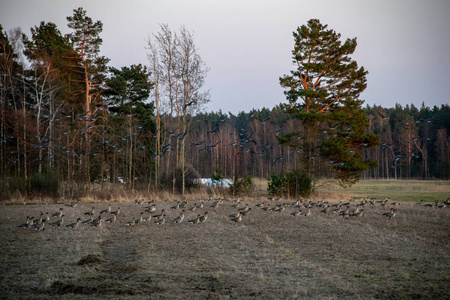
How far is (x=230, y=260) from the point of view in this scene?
9195 millimetres

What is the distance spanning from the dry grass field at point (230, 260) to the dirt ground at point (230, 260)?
0.08 ft

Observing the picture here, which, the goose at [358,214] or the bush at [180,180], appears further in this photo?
the bush at [180,180]

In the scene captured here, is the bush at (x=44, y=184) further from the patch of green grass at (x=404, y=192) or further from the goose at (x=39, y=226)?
the patch of green grass at (x=404, y=192)

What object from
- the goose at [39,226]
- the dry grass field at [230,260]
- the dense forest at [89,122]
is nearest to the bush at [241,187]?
the dense forest at [89,122]

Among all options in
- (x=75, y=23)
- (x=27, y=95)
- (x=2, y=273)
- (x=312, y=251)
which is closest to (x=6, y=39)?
(x=27, y=95)

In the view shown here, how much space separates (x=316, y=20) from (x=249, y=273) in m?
26.8

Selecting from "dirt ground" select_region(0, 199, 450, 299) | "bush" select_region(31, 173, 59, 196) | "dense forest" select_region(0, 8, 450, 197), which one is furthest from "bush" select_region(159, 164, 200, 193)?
"dirt ground" select_region(0, 199, 450, 299)

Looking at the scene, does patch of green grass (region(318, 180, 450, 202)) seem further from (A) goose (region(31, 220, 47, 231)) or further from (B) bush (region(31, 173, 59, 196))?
(A) goose (region(31, 220, 47, 231))

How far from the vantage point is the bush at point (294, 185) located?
27250 millimetres

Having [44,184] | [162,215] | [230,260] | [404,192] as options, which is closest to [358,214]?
[162,215]

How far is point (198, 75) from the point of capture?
2931 cm

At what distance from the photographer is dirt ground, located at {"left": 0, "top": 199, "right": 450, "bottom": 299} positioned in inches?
269

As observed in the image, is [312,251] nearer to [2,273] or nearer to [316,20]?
[2,273]

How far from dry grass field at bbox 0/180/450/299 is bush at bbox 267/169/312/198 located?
10.9 meters
